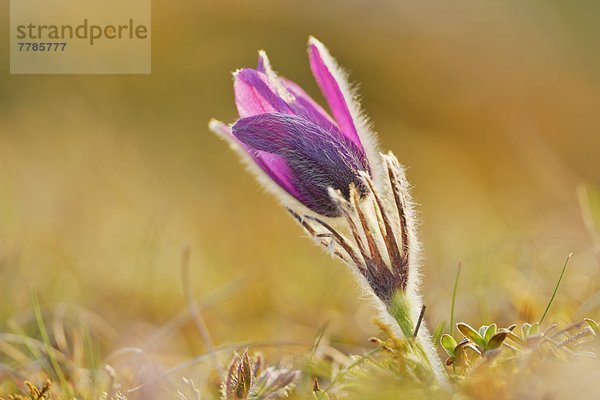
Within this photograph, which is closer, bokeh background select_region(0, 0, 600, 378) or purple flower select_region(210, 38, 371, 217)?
purple flower select_region(210, 38, 371, 217)

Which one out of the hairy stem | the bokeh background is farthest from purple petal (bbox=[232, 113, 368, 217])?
the bokeh background

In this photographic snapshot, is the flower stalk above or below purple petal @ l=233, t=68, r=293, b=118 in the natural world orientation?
below

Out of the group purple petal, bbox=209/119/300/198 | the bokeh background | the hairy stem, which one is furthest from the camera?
the bokeh background

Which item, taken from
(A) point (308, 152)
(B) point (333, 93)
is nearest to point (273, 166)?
(A) point (308, 152)

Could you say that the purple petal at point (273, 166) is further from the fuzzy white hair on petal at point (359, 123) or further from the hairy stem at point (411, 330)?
the hairy stem at point (411, 330)

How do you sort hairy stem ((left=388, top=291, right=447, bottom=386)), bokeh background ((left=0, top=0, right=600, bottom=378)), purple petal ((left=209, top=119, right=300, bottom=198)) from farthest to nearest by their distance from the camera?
bokeh background ((left=0, top=0, right=600, bottom=378)) → purple petal ((left=209, top=119, right=300, bottom=198)) → hairy stem ((left=388, top=291, right=447, bottom=386))

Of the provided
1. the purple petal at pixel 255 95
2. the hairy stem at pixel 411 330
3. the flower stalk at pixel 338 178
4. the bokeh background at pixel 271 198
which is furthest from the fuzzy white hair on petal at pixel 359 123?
the bokeh background at pixel 271 198

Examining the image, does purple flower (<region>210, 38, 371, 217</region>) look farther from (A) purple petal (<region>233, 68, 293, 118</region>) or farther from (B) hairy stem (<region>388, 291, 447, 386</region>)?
(B) hairy stem (<region>388, 291, 447, 386</region>)

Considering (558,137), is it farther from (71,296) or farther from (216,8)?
(71,296)
